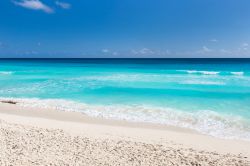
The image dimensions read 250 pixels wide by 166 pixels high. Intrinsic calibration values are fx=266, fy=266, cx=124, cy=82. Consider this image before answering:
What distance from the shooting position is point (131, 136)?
700 cm

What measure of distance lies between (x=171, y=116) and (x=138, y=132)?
9.16ft

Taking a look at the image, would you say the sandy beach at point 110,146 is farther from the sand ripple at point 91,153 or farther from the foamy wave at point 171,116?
the foamy wave at point 171,116

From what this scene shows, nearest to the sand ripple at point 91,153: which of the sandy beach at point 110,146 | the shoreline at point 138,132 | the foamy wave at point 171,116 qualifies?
the sandy beach at point 110,146

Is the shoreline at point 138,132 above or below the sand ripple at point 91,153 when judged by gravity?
below

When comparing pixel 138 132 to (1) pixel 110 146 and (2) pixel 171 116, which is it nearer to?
(1) pixel 110 146

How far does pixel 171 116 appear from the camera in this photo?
992cm

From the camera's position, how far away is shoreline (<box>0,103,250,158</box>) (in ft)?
21.0

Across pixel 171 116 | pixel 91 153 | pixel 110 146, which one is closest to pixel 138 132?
pixel 110 146

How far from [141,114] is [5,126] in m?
4.91

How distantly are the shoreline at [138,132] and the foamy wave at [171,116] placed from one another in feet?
1.83

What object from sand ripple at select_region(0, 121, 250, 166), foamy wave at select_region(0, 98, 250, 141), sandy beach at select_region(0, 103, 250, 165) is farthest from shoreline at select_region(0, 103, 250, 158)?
foamy wave at select_region(0, 98, 250, 141)

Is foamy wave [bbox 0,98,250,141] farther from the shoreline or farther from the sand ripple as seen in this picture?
the sand ripple

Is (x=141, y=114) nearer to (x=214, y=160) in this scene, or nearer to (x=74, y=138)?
(x=74, y=138)

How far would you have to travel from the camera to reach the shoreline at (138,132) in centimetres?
640
